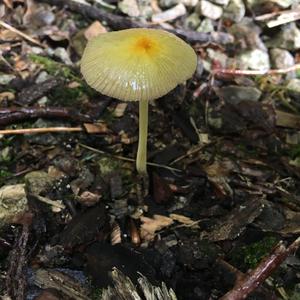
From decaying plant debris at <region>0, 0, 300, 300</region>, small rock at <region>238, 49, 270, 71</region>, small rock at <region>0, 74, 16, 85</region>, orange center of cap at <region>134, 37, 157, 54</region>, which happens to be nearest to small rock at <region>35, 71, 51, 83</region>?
decaying plant debris at <region>0, 0, 300, 300</region>

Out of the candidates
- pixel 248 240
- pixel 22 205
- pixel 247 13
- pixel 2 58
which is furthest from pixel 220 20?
pixel 22 205

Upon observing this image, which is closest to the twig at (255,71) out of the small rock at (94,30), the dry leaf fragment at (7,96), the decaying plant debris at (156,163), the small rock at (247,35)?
the decaying plant debris at (156,163)

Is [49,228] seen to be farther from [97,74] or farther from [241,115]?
[241,115]

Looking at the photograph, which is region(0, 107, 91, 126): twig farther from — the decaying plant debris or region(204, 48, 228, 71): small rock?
region(204, 48, 228, 71): small rock

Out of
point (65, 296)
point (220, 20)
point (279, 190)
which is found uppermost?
point (220, 20)

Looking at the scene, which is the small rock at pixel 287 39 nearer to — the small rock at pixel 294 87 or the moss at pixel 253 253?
the small rock at pixel 294 87

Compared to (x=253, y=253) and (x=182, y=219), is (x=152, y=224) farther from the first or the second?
(x=253, y=253)

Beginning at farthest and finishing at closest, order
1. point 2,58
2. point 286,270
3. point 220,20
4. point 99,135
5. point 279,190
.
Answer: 1. point 220,20
2. point 2,58
3. point 99,135
4. point 279,190
5. point 286,270

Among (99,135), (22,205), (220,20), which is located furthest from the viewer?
(220,20)
